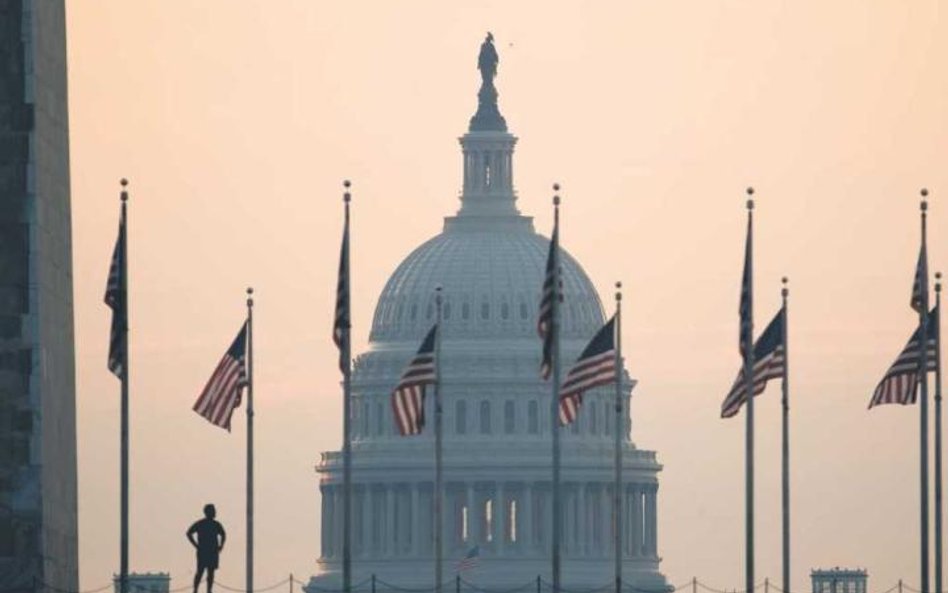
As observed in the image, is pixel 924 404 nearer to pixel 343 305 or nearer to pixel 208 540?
pixel 343 305

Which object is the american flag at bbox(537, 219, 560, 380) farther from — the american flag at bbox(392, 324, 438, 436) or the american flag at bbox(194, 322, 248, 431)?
the american flag at bbox(194, 322, 248, 431)

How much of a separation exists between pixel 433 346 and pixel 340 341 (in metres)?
2.81

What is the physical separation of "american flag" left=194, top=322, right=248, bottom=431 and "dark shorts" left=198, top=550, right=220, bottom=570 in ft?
78.7

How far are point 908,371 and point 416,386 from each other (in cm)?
1228

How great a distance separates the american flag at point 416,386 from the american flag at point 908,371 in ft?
36.9

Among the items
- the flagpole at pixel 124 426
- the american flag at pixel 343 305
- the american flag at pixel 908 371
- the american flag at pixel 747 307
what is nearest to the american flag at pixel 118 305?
the flagpole at pixel 124 426

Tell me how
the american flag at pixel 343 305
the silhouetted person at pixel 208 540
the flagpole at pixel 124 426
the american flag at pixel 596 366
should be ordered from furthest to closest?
the american flag at pixel 343 305 → the american flag at pixel 596 366 → the flagpole at pixel 124 426 → the silhouetted person at pixel 208 540

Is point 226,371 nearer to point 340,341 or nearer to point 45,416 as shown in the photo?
point 340,341

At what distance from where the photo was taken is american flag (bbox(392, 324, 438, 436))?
152500 millimetres

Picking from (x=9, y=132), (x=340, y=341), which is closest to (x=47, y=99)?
(x=9, y=132)

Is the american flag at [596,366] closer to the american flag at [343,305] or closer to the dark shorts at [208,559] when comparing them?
the american flag at [343,305]

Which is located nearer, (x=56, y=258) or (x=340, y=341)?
(x=56, y=258)

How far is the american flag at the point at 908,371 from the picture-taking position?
500 feet

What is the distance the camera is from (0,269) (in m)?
129
